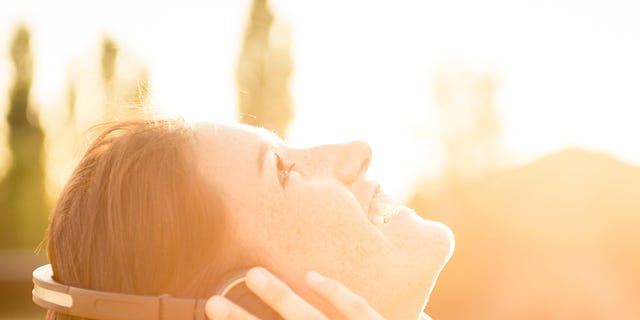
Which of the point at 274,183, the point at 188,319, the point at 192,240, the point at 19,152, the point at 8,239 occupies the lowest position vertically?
the point at 8,239

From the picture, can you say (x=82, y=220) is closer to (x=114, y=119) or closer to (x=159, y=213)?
(x=159, y=213)

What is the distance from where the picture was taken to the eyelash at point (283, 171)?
301 centimetres

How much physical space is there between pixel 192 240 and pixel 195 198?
0.47ft

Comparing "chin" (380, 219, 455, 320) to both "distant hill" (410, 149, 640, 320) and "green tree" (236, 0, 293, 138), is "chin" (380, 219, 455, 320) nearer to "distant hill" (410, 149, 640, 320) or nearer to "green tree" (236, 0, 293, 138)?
"distant hill" (410, 149, 640, 320)

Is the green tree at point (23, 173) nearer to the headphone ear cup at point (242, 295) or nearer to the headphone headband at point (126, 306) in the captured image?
the headphone headband at point (126, 306)

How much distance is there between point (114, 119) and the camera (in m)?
3.47

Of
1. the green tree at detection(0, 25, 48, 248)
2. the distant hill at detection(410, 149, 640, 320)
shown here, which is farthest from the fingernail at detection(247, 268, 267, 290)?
the green tree at detection(0, 25, 48, 248)

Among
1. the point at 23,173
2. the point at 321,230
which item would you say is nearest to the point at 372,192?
the point at 321,230

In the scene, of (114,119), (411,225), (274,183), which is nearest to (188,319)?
(274,183)

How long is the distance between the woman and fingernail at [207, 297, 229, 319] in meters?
0.12

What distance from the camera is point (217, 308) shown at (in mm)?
2672

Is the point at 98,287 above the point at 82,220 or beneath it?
beneath

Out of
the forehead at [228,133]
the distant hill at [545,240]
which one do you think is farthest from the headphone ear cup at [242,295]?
the distant hill at [545,240]

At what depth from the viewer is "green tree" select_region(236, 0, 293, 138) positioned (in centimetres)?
4156
